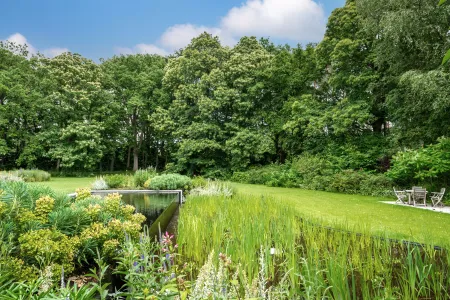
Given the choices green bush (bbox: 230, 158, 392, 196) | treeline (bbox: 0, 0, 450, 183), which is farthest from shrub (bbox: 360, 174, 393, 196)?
treeline (bbox: 0, 0, 450, 183)

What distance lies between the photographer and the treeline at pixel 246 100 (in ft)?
39.7

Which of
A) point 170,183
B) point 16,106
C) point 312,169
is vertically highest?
point 16,106

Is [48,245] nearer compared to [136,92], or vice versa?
[48,245]

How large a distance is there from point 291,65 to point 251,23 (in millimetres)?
4902

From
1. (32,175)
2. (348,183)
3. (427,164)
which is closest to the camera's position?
(427,164)

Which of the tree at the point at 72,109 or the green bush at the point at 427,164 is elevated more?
the tree at the point at 72,109

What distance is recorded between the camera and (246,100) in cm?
2064

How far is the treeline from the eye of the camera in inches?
476

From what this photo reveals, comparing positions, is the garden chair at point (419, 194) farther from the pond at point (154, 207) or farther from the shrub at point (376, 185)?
the pond at point (154, 207)

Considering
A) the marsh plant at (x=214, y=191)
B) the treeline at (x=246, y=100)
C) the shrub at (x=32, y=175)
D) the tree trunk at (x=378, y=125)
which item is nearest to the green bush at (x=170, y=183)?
the marsh plant at (x=214, y=191)

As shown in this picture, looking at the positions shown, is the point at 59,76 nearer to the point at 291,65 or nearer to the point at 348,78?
the point at 291,65

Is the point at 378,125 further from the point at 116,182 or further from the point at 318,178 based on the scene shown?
the point at 116,182

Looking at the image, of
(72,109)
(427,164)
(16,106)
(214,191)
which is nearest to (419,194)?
(427,164)

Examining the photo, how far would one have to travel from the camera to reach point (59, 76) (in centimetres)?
2322
